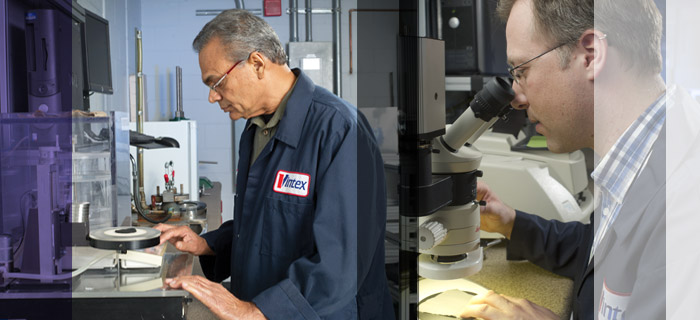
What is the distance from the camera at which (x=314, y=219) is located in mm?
1089

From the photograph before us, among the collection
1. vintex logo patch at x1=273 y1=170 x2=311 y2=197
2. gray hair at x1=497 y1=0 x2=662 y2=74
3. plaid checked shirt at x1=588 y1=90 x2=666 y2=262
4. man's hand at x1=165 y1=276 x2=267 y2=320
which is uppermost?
gray hair at x1=497 y1=0 x2=662 y2=74

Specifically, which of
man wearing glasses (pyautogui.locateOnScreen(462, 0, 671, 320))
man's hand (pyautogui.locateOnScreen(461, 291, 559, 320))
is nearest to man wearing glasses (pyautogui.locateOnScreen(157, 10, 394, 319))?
man's hand (pyautogui.locateOnScreen(461, 291, 559, 320))

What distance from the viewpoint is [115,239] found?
107cm

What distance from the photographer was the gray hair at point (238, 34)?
129cm

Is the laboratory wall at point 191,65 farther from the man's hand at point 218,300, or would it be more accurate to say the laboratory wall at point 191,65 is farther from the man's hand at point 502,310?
the man's hand at point 502,310

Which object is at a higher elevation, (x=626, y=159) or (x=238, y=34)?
(x=238, y=34)

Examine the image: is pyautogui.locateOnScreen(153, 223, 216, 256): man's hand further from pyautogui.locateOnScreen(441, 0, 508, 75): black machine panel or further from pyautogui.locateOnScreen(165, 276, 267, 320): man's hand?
pyautogui.locateOnScreen(441, 0, 508, 75): black machine panel

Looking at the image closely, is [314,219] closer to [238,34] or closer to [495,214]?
[495,214]

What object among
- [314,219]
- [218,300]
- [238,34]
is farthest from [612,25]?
[238,34]

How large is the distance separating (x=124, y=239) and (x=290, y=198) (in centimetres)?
33

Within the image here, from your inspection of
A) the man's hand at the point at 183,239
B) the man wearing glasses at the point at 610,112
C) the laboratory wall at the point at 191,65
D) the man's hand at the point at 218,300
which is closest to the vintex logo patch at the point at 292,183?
Result: the man's hand at the point at 218,300

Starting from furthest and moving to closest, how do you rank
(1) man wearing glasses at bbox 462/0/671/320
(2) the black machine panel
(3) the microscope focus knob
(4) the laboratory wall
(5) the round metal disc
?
(4) the laboratory wall < (5) the round metal disc < (2) the black machine panel < (3) the microscope focus knob < (1) man wearing glasses at bbox 462/0/671/320

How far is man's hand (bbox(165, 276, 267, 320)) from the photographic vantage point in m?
1.00

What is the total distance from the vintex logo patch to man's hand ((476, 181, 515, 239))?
1.16ft
